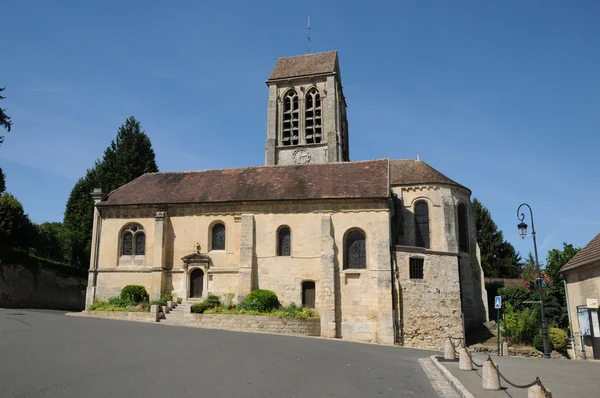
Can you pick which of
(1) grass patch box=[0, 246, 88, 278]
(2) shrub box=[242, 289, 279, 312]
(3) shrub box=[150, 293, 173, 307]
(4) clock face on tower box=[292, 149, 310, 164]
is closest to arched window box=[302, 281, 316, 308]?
(2) shrub box=[242, 289, 279, 312]

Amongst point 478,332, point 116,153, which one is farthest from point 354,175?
point 116,153

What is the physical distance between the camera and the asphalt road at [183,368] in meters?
9.30

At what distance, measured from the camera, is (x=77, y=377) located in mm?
9898

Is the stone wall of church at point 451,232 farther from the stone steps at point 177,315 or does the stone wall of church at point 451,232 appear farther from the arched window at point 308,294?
the stone steps at point 177,315

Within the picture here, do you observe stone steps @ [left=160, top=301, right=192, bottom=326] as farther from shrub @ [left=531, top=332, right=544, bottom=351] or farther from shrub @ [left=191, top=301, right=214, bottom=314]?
shrub @ [left=531, top=332, right=544, bottom=351]

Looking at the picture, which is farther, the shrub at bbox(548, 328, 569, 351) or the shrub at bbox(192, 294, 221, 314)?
the shrub at bbox(192, 294, 221, 314)

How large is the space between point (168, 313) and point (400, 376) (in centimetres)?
1744

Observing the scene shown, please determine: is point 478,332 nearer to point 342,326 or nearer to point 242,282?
point 342,326

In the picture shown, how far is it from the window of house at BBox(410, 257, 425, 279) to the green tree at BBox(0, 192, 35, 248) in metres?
27.4

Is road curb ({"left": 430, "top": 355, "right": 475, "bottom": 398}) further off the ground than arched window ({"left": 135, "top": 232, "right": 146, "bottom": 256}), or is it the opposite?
arched window ({"left": 135, "top": 232, "right": 146, "bottom": 256})

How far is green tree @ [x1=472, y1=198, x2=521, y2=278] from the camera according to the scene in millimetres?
48719

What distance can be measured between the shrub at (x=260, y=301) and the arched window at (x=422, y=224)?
10073 millimetres

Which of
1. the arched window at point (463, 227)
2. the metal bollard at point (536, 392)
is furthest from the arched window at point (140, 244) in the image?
the metal bollard at point (536, 392)

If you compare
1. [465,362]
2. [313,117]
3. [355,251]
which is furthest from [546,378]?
[313,117]
